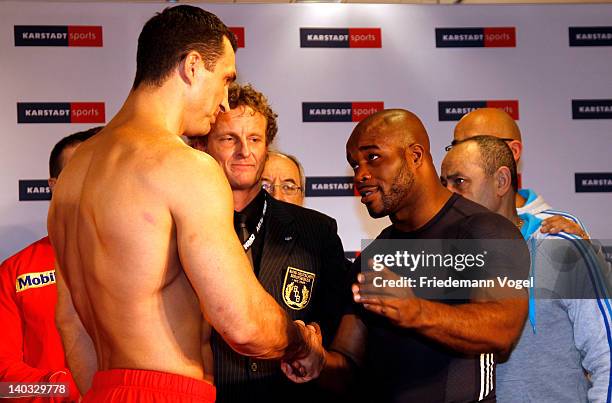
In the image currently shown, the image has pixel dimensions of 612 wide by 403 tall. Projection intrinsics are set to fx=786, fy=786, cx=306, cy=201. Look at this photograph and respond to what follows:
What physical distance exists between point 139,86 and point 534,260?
1478 mm

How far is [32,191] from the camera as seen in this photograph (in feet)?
13.5

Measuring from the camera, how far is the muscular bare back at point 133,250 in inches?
69.1

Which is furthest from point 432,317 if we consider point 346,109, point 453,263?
point 346,109

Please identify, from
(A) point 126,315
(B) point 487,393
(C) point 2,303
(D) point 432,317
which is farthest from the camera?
(C) point 2,303

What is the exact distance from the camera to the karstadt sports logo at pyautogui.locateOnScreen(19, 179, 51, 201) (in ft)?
13.5

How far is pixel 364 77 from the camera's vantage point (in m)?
4.41

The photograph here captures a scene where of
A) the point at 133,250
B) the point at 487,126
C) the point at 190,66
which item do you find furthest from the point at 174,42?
the point at 487,126

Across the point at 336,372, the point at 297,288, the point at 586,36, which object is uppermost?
the point at 586,36

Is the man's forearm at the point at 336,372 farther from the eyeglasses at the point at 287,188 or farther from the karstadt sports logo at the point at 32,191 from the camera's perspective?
the karstadt sports logo at the point at 32,191

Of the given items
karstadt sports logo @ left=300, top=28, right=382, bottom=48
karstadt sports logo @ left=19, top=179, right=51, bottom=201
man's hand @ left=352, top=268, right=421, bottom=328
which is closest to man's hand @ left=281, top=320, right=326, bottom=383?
man's hand @ left=352, top=268, right=421, bottom=328

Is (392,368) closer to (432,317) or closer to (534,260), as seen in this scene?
(432,317)

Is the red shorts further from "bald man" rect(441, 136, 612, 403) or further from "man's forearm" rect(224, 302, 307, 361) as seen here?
"bald man" rect(441, 136, 612, 403)

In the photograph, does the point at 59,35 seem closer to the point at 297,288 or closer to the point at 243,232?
the point at 243,232

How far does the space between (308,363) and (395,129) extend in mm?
777
